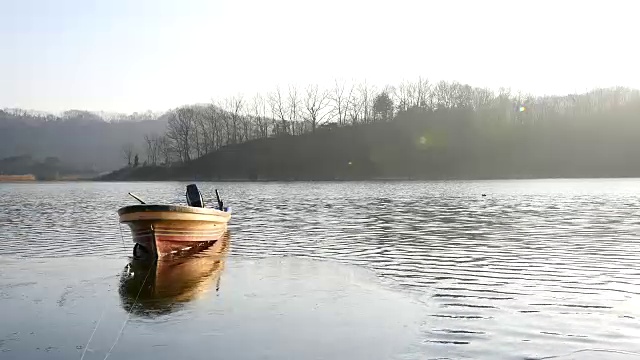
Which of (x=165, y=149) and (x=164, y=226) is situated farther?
(x=165, y=149)

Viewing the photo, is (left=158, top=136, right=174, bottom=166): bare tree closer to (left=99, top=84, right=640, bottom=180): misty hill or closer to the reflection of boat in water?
(left=99, top=84, right=640, bottom=180): misty hill

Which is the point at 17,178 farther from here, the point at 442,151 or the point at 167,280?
the point at 167,280

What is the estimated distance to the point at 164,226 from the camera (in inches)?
762

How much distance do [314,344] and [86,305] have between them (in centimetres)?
585

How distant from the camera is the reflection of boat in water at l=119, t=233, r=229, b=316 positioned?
509 inches

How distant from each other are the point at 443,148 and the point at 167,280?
370 feet

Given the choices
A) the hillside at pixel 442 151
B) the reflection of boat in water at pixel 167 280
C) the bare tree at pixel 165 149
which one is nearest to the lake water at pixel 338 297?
the reflection of boat in water at pixel 167 280

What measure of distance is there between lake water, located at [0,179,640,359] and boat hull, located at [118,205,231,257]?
89cm

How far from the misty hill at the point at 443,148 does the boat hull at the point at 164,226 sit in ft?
322

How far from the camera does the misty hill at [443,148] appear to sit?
4604 inches

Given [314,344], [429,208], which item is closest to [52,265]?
[314,344]

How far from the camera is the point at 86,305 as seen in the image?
12.8 m

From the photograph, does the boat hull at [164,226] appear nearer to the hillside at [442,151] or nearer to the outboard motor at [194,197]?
the outboard motor at [194,197]

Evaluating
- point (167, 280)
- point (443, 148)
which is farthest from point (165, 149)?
point (167, 280)
